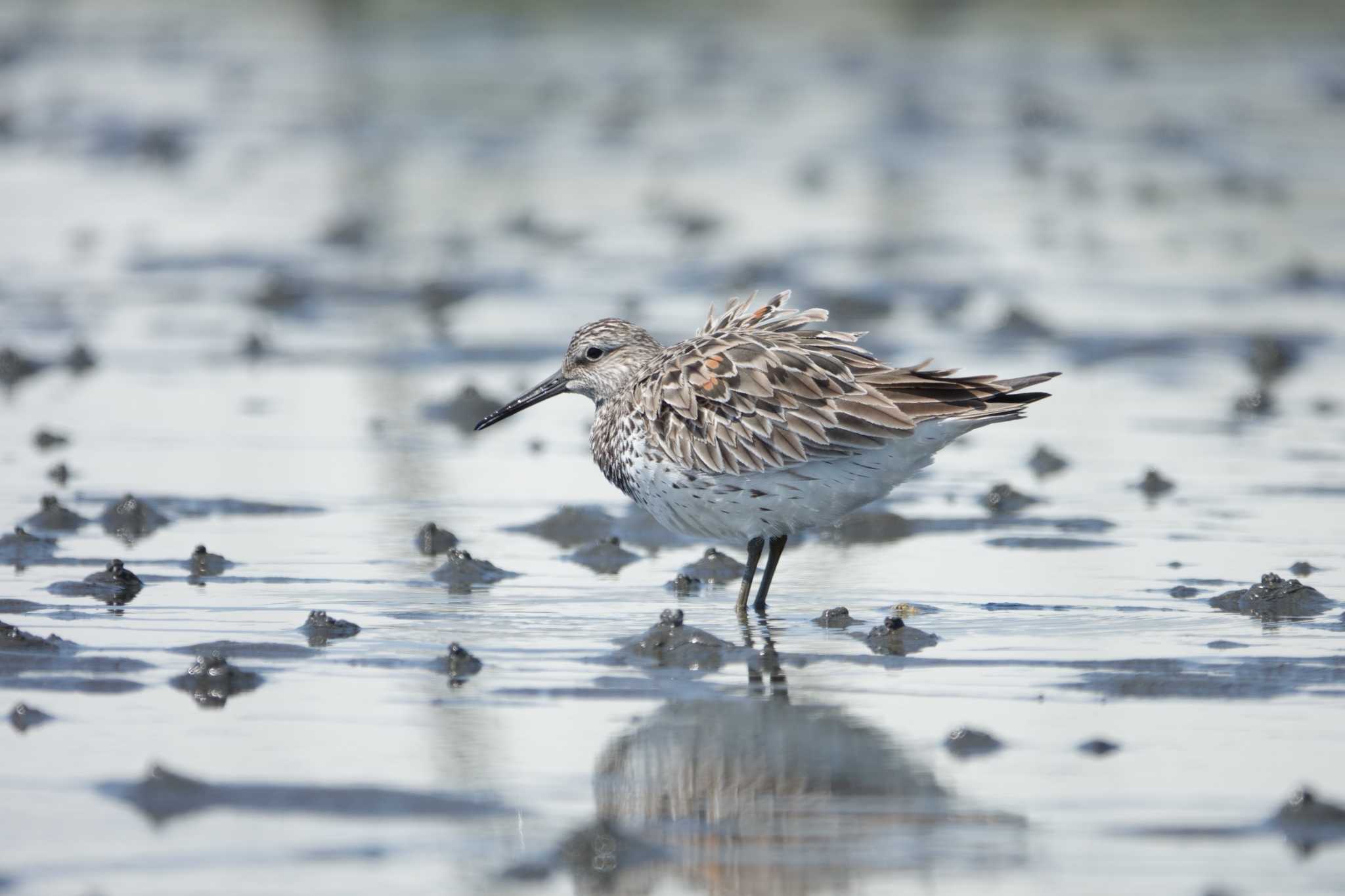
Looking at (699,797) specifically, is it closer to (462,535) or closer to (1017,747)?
(1017,747)

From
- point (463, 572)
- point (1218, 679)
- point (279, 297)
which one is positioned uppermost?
point (279, 297)

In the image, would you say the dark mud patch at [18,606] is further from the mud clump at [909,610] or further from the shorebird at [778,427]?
the mud clump at [909,610]

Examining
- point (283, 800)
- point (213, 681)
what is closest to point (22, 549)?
point (213, 681)

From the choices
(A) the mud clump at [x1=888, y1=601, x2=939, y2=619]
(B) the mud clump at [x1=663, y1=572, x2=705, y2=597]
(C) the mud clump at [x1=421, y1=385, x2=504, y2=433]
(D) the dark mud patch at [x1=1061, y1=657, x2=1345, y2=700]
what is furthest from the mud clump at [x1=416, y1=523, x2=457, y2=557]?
(D) the dark mud patch at [x1=1061, y1=657, x2=1345, y2=700]

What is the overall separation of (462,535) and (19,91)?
915 inches

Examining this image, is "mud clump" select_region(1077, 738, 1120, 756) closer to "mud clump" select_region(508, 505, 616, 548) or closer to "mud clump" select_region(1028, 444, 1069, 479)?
"mud clump" select_region(508, 505, 616, 548)

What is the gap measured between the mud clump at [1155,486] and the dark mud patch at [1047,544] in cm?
105

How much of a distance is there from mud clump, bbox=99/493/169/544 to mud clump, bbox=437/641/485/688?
3.09 metres

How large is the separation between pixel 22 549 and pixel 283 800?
12.9 feet

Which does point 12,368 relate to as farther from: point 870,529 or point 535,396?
point 870,529

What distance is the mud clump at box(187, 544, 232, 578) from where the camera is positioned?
950 cm

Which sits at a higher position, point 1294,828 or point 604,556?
point 604,556

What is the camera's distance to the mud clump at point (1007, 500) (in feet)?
35.9

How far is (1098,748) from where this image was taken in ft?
22.7
